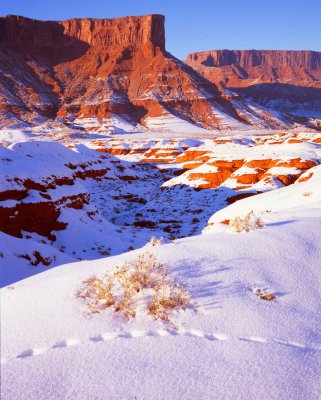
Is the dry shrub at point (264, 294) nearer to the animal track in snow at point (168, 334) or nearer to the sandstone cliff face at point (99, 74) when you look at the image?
the animal track in snow at point (168, 334)

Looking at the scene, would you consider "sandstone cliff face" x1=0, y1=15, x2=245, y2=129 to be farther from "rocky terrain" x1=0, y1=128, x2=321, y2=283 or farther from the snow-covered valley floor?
the snow-covered valley floor

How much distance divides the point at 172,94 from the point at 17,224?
119 m

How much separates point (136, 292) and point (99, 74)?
14253 cm

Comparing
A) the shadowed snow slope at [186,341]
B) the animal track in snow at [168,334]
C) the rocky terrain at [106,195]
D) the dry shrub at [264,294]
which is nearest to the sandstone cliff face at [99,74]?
the rocky terrain at [106,195]

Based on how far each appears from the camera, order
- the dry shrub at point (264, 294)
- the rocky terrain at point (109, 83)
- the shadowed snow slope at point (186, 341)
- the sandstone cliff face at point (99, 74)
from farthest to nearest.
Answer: the sandstone cliff face at point (99, 74)
the rocky terrain at point (109, 83)
the dry shrub at point (264, 294)
the shadowed snow slope at point (186, 341)

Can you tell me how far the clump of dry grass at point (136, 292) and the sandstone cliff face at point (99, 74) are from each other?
112 meters

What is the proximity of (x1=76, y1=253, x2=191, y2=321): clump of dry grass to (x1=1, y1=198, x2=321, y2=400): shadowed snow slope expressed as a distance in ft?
0.33

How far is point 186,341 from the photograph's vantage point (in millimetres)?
2885

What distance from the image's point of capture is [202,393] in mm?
2375

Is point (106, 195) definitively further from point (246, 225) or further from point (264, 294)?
point (264, 294)

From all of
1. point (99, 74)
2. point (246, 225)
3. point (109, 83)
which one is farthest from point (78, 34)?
point (246, 225)

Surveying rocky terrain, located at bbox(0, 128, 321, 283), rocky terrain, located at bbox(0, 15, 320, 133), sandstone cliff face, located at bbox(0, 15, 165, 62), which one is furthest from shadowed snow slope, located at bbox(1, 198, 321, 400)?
sandstone cliff face, located at bbox(0, 15, 165, 62)

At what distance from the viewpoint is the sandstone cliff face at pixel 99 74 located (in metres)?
116

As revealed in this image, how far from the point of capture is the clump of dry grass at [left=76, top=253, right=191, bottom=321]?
325cm
